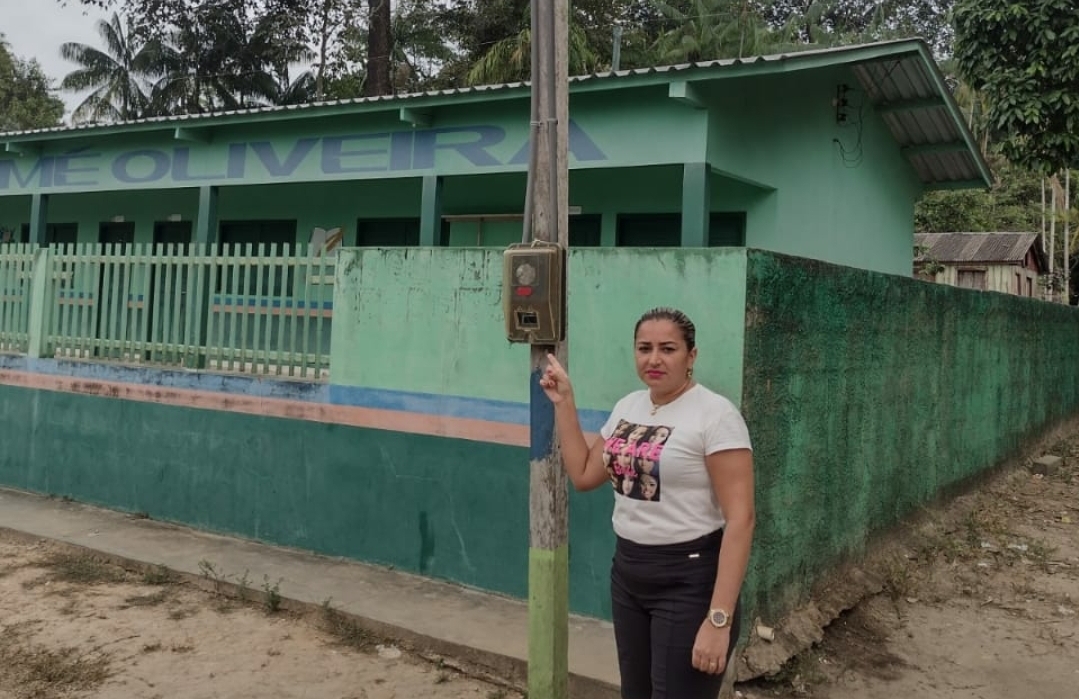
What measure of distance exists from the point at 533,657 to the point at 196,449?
421 cm

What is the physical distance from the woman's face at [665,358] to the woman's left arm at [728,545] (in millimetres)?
285

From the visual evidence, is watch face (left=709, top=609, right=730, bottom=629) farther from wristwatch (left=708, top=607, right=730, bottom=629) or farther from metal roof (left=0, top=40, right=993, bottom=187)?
metal roof (left=0, top=40, right=993, bottom=187)

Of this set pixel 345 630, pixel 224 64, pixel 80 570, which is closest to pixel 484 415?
pixel 345 630

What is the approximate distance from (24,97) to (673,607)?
4138cm

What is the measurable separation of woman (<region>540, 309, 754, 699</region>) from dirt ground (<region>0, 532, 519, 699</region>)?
179 centimetres

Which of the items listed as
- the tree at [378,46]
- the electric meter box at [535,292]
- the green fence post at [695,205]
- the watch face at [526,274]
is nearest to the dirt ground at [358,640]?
the electric meter box at [535,292]

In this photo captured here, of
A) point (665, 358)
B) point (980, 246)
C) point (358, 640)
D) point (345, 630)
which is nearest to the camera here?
point (665, 358)

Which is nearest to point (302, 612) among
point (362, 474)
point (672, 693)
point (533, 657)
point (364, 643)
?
point (364, 643)

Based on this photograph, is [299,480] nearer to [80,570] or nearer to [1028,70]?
[80,570]

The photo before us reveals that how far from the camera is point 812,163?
934cm

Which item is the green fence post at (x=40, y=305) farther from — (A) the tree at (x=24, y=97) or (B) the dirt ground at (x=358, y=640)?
(A) the tree at (x=24, y=97)

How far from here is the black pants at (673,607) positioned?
2629 mm

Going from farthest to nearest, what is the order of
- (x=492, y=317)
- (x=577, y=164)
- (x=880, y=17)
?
(x=880, y=17) < (x=577, y=164) < (x=492, y=317)

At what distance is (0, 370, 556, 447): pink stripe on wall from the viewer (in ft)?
18.0
